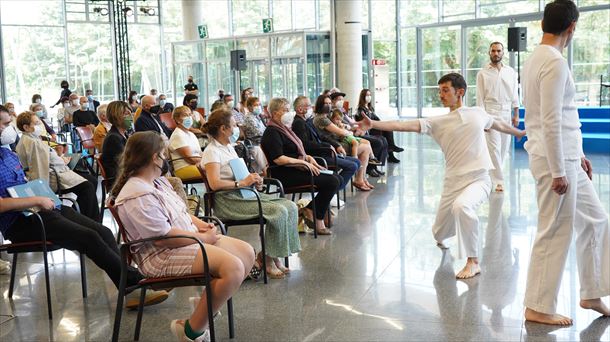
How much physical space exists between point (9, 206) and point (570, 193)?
321 centimetres

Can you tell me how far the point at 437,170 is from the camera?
10.9 m

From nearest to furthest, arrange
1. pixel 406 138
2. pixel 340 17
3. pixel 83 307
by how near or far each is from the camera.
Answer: pixel 83 307, pixel 406 138, pixel 340 17

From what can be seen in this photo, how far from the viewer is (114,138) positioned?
6266mm

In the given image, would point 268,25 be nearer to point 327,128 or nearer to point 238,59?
point 238,59

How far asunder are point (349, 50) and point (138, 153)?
50.6 ft

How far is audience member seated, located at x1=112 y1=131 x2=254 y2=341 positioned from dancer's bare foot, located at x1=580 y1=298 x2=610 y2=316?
1967 millimetres

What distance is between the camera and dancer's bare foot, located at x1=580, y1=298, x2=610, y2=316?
4036mm

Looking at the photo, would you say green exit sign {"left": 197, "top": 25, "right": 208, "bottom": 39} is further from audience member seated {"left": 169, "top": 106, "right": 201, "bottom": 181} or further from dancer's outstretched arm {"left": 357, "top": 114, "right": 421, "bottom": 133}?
dancer's outstretched arm {"left": 357, "top": 114, "right": 421, "bottom": 133}

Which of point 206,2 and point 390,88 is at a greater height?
point 206,2

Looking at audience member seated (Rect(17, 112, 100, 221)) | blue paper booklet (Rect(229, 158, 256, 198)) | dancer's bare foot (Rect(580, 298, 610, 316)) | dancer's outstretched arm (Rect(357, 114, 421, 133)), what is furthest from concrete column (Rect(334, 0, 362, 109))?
dancer's bare foot (Rect(580, 298, 610, 316))

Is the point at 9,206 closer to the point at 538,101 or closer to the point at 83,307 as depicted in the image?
the point at 83,307

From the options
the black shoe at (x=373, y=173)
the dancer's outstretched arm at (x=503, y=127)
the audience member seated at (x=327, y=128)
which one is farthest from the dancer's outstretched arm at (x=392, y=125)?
the black shoe at (x=373, y=173)

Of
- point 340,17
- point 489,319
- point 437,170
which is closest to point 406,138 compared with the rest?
point 340,17

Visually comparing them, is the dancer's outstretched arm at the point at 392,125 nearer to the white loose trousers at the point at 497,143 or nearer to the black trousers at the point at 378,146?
the white loose trousers at the point at 497,143
